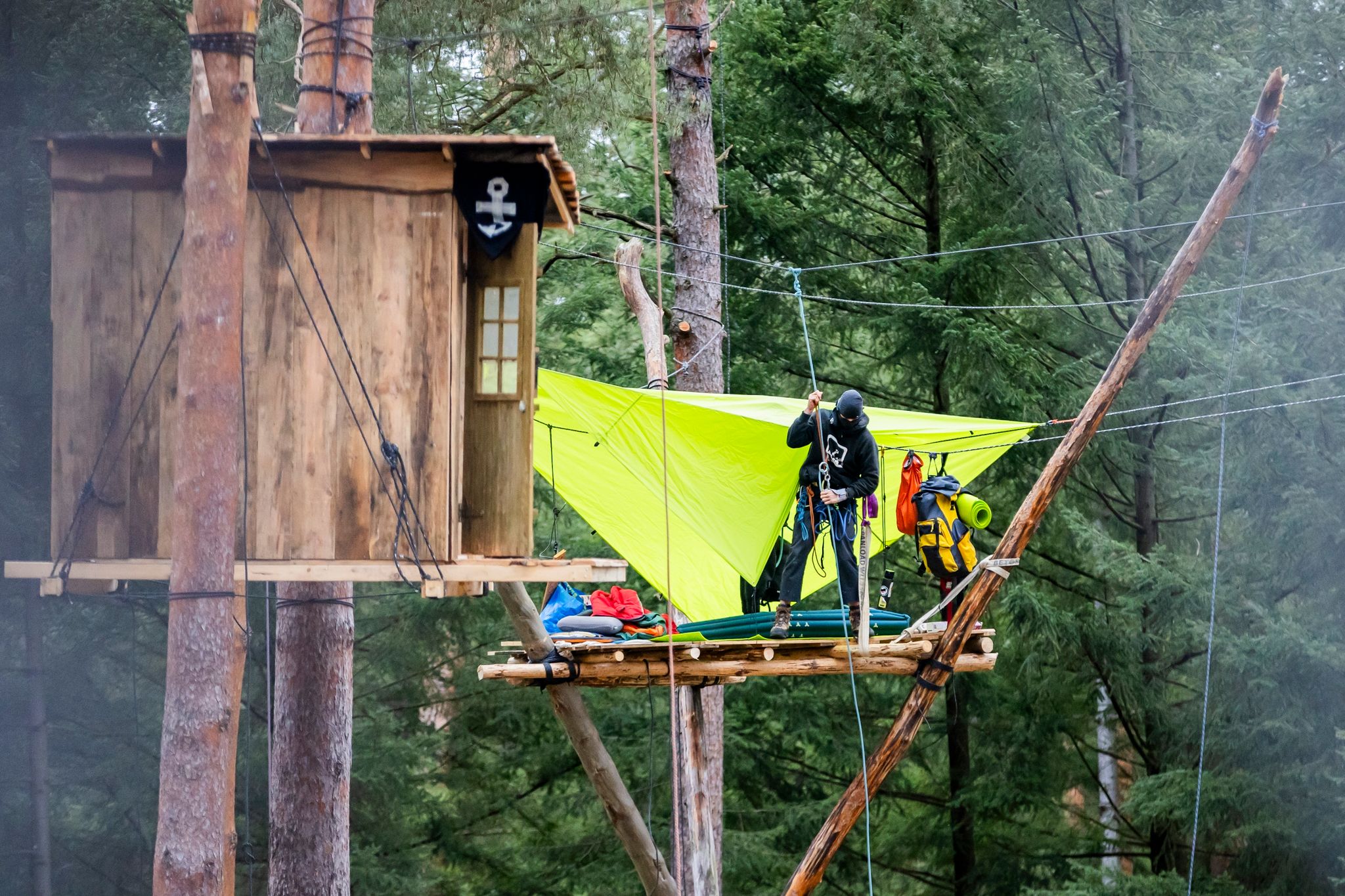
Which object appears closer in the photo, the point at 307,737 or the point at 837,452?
the point at 837,452

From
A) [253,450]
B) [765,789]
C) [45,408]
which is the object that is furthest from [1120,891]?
[45,408]

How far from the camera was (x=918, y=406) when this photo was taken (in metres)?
12.6

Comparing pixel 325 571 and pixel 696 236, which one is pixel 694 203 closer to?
pixel 696 236

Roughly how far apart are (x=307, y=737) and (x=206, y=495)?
2.83 meters

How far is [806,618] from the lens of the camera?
6750 millimetres

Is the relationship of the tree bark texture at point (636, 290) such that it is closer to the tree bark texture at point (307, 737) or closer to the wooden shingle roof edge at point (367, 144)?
the tree bark texture at point (307, 737)

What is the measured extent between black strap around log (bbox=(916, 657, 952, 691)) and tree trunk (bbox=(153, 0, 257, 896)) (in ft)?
11.2

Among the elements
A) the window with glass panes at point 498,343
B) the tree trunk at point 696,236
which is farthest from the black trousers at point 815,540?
the tree trunk at point 696,236

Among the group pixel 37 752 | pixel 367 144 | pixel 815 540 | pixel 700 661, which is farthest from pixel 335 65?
pixel 37 752

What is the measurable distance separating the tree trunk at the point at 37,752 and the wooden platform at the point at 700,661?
467 centimetres

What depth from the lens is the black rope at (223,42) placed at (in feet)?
16.5

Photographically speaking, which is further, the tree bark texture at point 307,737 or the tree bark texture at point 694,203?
the tree bark texture at point 694,203

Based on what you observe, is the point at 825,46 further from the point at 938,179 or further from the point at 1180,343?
the point at 1180,343

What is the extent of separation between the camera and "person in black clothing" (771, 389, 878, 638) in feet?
21.7
